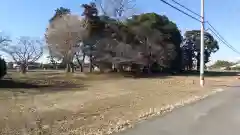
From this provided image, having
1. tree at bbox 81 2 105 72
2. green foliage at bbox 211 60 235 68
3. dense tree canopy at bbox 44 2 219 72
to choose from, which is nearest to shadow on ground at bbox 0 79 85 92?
dense tree canopy at bbox 44 2 219 72

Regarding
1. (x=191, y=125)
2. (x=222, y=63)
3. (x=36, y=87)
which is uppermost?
(x=222, y=63)

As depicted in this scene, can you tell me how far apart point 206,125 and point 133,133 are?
2.68m

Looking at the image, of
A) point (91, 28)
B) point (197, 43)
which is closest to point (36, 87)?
point (91, 28)

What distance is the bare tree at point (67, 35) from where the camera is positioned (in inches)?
2274

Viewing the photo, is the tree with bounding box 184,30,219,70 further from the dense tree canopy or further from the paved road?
the paved road

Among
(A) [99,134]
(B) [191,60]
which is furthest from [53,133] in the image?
(B) [191,60]

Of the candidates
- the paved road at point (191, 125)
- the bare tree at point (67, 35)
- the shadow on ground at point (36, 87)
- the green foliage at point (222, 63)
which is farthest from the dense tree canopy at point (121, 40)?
the green foliage at point (222, 63)

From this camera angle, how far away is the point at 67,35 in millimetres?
57812

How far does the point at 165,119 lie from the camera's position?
12.1 m

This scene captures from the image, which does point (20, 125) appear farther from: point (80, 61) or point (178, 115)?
point (80, 61)

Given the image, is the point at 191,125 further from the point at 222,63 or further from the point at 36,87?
the point at 222,63

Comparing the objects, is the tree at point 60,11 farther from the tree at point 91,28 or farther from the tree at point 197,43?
the tree at point 197,43

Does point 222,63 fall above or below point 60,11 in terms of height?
below

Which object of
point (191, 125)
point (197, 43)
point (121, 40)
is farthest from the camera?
point (197, 43)
